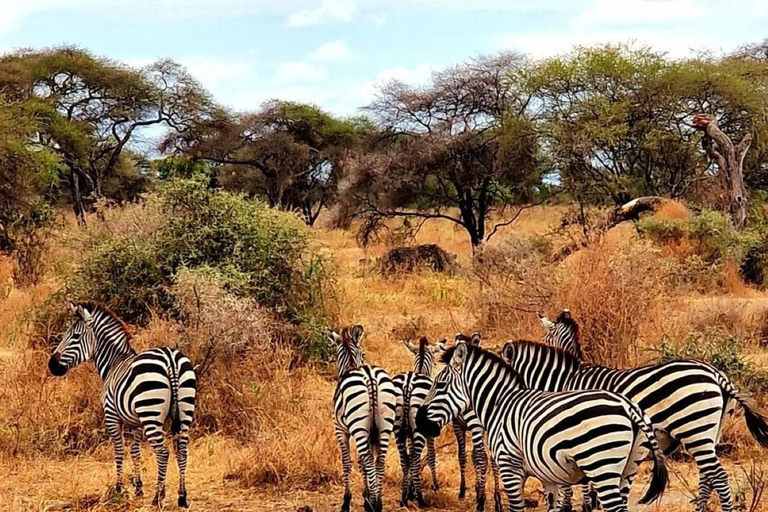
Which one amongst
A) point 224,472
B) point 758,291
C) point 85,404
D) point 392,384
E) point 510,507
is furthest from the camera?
point 758,291

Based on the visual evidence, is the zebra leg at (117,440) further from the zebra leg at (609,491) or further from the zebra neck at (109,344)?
the zebra leg at (609,491)

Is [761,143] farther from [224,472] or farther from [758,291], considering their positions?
[224,472]

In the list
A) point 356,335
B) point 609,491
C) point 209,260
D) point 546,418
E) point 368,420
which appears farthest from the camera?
point 209,260

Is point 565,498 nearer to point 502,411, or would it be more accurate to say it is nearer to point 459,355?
point 502,411

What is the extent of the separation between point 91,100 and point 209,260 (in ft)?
55.4

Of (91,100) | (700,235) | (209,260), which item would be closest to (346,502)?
(209,260)

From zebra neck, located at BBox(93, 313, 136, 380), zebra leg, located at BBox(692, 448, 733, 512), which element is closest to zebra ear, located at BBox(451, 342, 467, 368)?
zebra leg, located at BBox(692, 448, 733, 512)

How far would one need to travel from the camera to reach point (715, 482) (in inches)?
207

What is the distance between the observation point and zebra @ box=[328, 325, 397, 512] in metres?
5.68

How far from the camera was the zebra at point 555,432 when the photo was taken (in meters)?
4.40

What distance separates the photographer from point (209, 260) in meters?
9.47

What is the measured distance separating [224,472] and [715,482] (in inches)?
133

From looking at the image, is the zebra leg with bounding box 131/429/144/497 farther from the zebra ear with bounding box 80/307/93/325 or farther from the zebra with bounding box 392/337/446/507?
the zebra with bounding box 392/337/446/507

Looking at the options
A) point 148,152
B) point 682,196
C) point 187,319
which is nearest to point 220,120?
point 148,152
